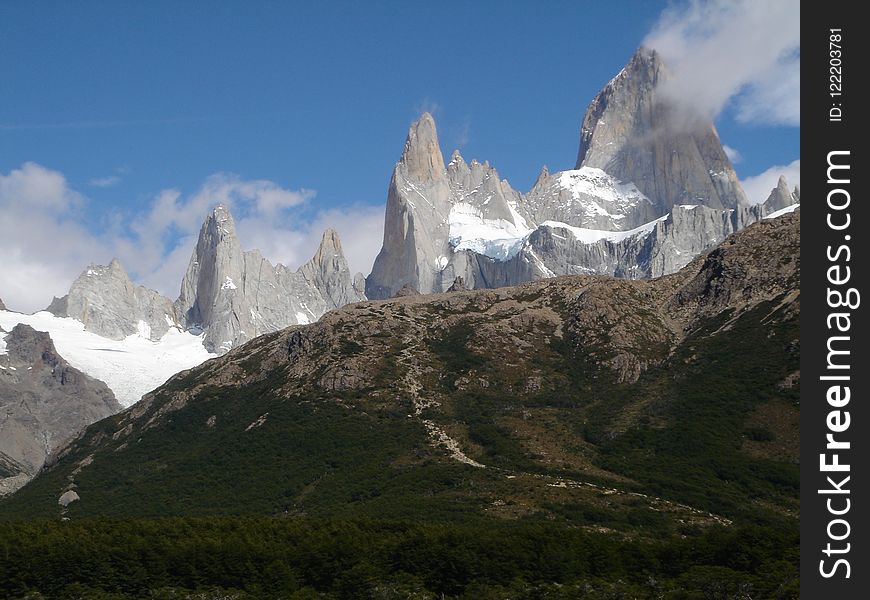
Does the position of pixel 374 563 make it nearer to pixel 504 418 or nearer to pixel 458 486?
pixel 458 486

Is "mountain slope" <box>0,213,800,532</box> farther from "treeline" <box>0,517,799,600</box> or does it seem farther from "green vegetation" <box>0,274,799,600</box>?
"treeline" <box>0,517,799,600</box>

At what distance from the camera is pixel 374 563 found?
9450 cm

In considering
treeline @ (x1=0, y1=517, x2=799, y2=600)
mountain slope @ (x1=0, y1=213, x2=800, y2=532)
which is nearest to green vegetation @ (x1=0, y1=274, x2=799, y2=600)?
treeline @ (x1=0, y1=517, x2=799, y2=600)

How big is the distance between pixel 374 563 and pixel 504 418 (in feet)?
209

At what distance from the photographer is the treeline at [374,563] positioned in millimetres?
89688

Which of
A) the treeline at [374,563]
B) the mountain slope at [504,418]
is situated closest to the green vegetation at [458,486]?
the treeline at [374,563]

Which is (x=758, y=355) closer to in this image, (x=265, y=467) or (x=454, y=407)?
(x=454, y=407)

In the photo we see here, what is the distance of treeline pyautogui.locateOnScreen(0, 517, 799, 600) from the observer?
8969cm

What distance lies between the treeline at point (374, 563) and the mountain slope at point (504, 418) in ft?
70.3

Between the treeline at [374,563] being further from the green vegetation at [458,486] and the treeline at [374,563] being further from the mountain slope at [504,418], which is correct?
the mountain slope at [504,418]

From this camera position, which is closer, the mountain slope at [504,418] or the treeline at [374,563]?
the treeline at [374,563]

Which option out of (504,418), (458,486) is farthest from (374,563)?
(504,418)

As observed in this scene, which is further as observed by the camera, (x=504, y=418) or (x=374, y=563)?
(x=504, y=418)

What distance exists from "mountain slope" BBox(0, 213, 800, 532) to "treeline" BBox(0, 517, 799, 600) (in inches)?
844
